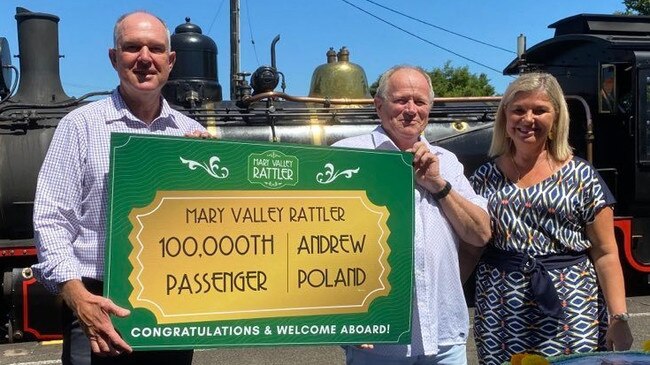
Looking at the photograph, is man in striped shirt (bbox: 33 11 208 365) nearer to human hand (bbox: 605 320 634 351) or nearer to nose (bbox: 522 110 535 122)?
nose (bbox: 522 110 535 122)

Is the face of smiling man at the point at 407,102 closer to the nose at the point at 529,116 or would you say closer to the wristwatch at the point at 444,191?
the wristwatch at the point at 444,191

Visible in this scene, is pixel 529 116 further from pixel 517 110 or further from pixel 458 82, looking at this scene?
pixel 458 82

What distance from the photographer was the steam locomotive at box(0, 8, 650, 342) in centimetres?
614

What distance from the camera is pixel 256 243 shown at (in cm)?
206

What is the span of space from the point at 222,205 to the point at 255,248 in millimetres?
159

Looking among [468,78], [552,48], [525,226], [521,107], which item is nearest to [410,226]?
[525,226]

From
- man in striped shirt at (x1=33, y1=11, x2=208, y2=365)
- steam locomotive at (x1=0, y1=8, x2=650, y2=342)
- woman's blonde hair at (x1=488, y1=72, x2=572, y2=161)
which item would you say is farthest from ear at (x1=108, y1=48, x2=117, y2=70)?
steam locomotive at (x1=0, y1=8, x2=650, y2=342)

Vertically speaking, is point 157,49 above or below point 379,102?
above

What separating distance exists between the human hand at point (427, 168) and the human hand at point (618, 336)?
726mm

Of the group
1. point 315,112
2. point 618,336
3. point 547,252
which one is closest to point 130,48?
point 547,252

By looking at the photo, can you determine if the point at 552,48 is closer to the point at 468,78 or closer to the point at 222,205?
the point at 222,205

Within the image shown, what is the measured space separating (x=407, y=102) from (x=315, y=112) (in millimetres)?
4810

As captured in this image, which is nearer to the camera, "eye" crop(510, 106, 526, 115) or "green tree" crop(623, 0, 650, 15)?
"eye" crop(510, 106, 526, 115)

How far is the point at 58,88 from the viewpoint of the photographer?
21.9 feet
